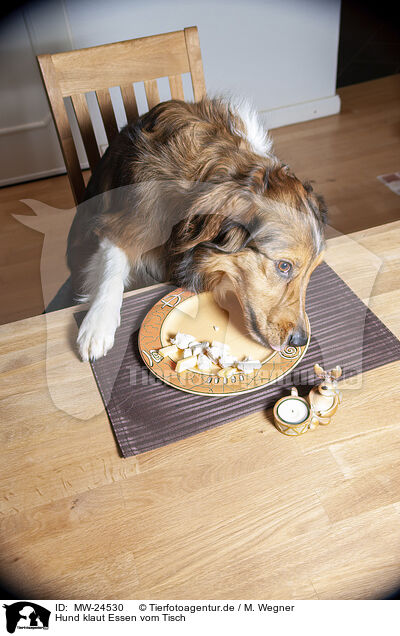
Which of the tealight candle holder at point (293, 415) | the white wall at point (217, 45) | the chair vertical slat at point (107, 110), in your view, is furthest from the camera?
the white wall at point (217, 45)

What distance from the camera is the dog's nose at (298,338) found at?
1.25 meters

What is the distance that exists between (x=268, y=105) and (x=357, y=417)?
3.59 meters

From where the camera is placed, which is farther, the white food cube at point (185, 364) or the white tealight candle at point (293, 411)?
the white food cube at point (185, 364)

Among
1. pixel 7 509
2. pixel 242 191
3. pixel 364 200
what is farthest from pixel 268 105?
pixel 7 509

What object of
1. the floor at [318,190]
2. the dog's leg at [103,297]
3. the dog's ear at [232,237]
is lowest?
the floor at [318,190]

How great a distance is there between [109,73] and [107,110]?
13 centimetres

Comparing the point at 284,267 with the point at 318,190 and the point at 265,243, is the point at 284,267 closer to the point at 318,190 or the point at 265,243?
the point at 265,243

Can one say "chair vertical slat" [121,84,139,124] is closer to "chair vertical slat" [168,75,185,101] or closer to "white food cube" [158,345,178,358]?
"chair vertical slat" [168,75,185,101]

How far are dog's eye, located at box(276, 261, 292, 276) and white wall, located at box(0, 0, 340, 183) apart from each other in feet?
7.97

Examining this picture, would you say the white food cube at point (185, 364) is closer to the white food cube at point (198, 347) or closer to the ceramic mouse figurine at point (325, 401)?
the white food cube at point (198, 347)

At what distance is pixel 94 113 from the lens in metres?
3.52

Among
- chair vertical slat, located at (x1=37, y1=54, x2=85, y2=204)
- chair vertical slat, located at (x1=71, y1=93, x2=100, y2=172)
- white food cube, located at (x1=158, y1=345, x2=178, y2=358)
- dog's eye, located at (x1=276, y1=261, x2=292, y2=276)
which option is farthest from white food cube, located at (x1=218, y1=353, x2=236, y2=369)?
chair vertical slat, located at (x1=37, y1=54, x2=85, y2=204)

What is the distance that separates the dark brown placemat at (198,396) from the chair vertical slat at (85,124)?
0.86 metres

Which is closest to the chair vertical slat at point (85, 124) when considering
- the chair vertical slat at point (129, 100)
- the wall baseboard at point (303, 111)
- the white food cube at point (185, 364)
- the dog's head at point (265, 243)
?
the chair vertical slat at point (129, 100)
